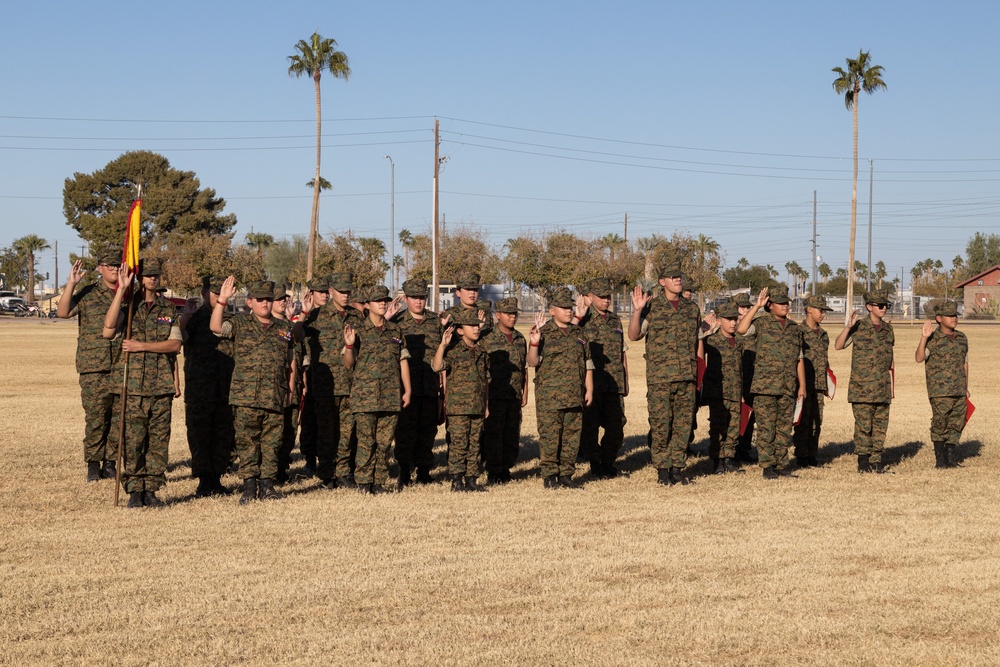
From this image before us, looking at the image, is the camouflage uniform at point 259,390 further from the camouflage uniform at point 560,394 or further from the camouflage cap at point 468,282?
the camouflage uniform at point 560,394

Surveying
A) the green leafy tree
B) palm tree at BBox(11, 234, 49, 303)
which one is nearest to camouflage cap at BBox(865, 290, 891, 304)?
the green leafy tree

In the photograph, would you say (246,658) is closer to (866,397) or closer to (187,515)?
(187,515)

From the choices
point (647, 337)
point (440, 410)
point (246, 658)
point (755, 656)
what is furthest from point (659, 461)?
point (246, 658)

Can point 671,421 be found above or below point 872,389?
below

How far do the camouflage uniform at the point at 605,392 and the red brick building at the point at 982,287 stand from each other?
80.0 meters

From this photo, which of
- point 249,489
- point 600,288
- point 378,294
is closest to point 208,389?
point 249,489

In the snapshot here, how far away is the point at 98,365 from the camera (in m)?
10.4

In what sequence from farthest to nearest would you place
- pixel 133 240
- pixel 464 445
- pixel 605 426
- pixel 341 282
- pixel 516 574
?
pixel 605 426 < pixel 341 282 < pixel 464 445 < pixel 133 240 < pixel 516 574

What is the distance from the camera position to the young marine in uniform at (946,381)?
11969 millimetres

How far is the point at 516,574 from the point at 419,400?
13.0ft

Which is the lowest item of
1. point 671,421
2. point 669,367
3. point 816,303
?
point 671,421

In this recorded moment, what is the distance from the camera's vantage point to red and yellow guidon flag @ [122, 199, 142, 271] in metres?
9.27

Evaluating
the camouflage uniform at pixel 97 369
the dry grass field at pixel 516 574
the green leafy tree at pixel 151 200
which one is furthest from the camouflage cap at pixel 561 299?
the green leafy tree at pixel 151 200

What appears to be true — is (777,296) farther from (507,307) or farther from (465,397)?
(465,397)
